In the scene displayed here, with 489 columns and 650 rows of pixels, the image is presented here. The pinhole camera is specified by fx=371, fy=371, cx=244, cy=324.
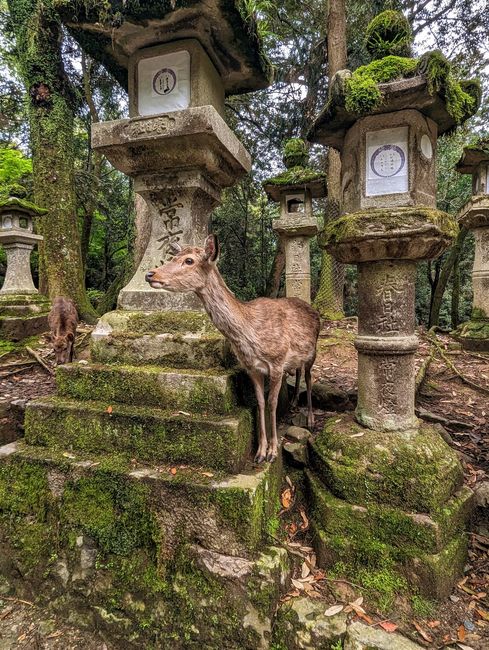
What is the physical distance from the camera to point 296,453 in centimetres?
294

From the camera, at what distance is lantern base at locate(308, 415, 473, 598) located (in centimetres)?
226

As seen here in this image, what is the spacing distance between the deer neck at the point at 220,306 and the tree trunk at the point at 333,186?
6.98m

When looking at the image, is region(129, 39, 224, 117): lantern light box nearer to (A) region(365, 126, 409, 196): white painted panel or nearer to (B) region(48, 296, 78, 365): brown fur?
(A) region(365, 126, 409, 196): white painted panel

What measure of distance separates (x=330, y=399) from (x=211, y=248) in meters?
2.35

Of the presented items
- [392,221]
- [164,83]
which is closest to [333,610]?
[392,221]

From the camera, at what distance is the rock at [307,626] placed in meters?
1.99

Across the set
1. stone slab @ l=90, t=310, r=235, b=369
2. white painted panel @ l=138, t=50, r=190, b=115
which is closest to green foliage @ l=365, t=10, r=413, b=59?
white painted panel @ l=138, t=50, r=190, b=115

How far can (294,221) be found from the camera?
7.92m

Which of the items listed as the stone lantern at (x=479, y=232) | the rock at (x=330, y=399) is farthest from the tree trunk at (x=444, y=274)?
the rock at (x=330, y=399)

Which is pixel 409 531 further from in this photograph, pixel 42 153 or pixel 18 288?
pixel 42 153

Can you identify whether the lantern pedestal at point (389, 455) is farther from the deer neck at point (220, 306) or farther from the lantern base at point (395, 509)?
the deer neck at point (220, 306)

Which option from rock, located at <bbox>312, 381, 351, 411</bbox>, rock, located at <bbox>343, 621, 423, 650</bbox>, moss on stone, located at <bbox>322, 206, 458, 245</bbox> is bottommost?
rock, located at <bbox>343, 621, 423, 650</bbox>

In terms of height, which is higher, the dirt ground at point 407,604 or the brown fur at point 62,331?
the brown fur at point 62,331

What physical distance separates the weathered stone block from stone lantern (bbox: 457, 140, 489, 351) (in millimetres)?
5122
